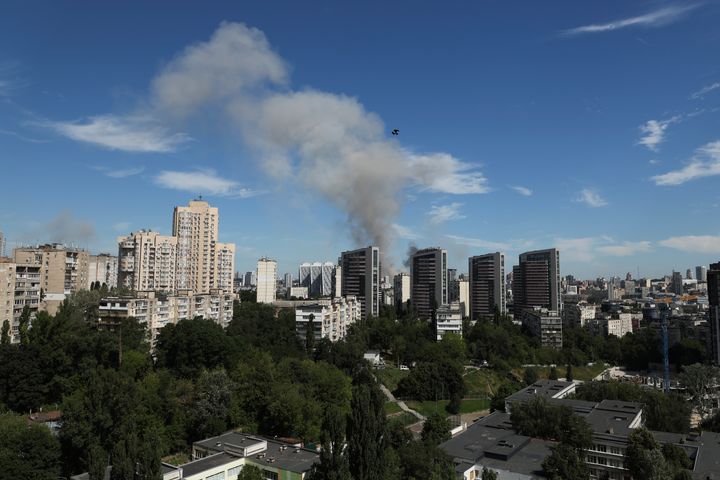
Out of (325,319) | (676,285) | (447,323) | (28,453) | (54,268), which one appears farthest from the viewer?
(676,285)

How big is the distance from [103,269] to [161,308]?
2697cm

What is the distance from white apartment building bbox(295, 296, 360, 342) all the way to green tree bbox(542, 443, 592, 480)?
21.7 metres

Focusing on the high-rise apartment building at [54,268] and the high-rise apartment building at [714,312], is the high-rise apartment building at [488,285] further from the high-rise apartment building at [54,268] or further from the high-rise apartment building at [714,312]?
the high-rise apartment building at [54,268]

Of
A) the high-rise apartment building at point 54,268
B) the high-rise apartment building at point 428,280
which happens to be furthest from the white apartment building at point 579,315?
the high-rise apartment building at point 54,268

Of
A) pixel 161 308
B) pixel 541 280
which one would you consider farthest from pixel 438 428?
pixel 541 280

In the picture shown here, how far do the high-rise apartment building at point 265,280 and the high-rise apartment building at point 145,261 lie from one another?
359 inches

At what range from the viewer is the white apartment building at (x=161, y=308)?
97.0ft

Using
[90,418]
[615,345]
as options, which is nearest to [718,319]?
[615,345]

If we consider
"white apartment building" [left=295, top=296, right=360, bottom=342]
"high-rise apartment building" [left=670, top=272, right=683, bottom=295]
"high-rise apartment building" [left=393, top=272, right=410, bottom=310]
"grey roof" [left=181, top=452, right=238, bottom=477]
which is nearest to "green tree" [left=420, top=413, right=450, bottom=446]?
"grey roof" [left=181, top=452, right=238, bottom=477]

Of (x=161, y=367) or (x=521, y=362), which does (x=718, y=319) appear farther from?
(x=161, y=367)

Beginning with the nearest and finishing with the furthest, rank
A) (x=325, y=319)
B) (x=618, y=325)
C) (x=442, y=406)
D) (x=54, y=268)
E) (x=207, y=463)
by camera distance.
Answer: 1. (x=207, y=463)
2. (x=442, y=406)
3. (x=54, y=268)
4. (x=325, y=319)
5. (x=618, y=325)

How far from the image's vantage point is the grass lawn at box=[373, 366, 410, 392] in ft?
106

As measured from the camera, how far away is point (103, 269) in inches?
2146

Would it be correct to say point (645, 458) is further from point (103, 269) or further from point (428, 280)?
point (103, 269)
